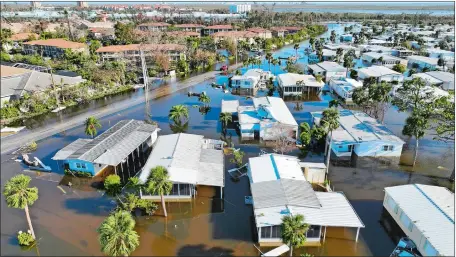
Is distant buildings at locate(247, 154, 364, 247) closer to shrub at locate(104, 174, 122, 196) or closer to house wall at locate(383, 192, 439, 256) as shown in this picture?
house wall at locate(383, 192, 439, 256)

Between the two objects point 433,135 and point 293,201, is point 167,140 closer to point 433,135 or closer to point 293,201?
point 293,201

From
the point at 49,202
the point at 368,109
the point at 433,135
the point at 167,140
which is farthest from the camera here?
the point at 368,109

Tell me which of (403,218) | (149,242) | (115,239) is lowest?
(149,242)

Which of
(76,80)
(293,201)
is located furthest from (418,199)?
(76,80)

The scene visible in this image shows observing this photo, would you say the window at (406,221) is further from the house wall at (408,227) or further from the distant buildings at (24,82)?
the distant buildings at (24,82)

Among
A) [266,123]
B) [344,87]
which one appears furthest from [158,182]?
[344,87]

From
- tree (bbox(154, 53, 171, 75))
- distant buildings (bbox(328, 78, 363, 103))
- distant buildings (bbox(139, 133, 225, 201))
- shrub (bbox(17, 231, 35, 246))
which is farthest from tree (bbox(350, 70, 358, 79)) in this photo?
shrub (bbox(17, 231, 35, 246))
